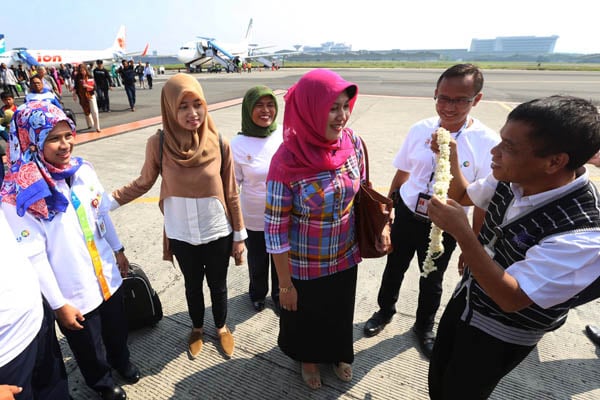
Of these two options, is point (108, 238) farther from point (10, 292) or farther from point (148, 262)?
point (148, 262)

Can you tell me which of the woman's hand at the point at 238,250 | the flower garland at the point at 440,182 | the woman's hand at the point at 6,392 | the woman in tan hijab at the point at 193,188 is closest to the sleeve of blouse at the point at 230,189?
the woman in tan hijab at the point at 193,188

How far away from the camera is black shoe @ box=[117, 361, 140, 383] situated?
2.27 metres

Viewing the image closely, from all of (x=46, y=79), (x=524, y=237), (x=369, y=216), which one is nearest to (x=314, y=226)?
(x=369, y=216)

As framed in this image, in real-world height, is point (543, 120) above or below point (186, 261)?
above

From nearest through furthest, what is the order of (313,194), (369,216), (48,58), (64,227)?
1. (64,227)
2. (313,194)
3. (369,216)
4. (48,58)

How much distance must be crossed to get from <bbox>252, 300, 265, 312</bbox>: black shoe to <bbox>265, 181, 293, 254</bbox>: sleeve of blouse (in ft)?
4.41

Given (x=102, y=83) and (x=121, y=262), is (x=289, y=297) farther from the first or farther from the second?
(x=102, y=83)

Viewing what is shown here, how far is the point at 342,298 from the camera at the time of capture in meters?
2.16

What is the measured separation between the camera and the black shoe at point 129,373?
2266mm

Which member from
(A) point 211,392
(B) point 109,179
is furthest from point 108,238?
(B) point 109,179

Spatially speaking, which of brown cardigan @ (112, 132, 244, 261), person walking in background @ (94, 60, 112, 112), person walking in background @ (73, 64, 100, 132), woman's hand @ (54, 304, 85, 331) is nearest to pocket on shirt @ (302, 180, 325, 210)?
brown cardigan @ (112, 132, 244, 261)

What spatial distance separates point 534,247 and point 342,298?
1.20 meters

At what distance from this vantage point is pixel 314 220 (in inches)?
73.0

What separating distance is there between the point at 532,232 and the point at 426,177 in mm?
1014
